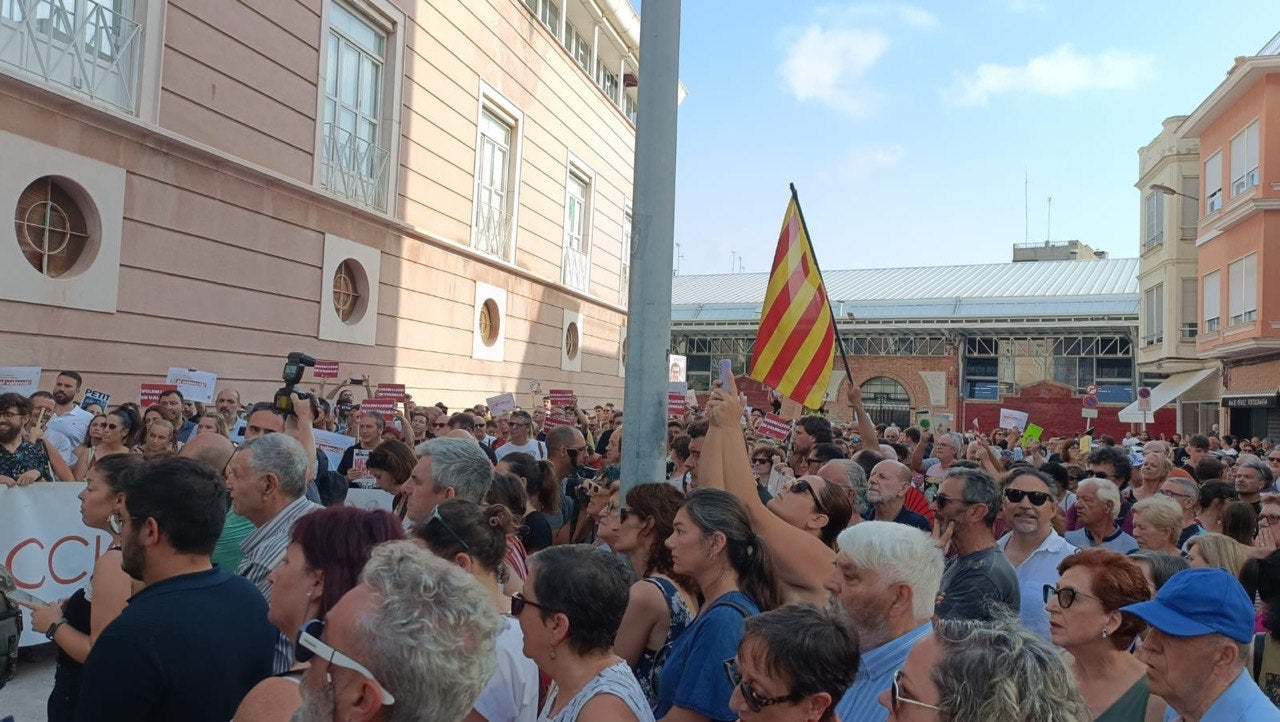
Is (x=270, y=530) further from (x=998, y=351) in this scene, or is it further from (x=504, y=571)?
(x=998, y=351)

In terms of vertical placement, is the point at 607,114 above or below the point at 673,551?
above

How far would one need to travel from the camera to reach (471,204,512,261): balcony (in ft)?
70.3

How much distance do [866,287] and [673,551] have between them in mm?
49179

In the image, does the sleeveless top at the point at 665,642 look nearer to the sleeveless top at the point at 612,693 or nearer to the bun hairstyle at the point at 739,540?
the bun hairstyle at the point at 739,540

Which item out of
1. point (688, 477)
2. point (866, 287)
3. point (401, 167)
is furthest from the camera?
point (866, 287)

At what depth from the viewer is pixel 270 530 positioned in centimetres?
429

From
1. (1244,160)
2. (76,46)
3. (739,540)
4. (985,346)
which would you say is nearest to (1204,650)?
(739,540)

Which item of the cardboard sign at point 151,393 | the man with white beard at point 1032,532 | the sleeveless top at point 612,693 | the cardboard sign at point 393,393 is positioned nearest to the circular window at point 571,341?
the cardboard sign at point 393,393

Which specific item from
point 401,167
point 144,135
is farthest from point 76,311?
point 401,167

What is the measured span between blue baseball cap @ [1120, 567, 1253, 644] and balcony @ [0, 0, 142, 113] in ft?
37.9

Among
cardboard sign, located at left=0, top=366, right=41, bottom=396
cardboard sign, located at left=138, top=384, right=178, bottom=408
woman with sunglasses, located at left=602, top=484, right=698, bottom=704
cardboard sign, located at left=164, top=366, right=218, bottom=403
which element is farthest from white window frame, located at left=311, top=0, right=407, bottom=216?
woman with sunglasses, located at left=602, top=484, right=698, bottom=704

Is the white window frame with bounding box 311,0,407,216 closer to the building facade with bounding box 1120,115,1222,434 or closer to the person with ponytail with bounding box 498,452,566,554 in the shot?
the person with ponytail with bounding box 498,452,566,554

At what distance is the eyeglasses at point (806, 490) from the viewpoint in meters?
4.63

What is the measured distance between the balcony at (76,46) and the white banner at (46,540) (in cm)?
567
